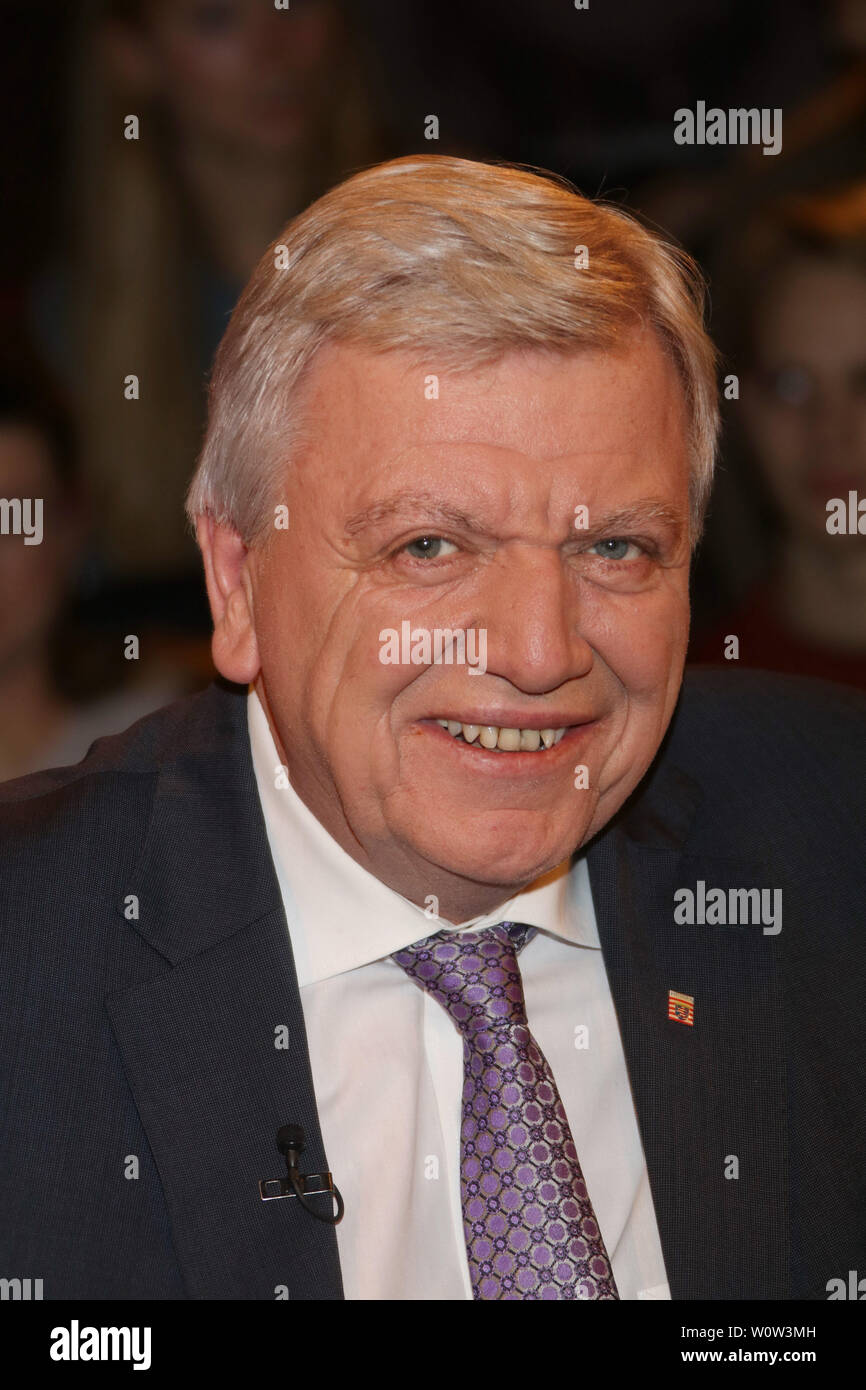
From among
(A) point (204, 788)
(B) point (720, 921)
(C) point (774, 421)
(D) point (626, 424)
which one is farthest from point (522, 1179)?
(C) point (774, 421)

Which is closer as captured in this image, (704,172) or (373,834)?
(373,834)

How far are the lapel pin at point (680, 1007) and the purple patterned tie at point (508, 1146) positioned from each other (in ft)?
0.71

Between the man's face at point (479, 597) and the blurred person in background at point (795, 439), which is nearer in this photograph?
the man's face at point (479, 597)

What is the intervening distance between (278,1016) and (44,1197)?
0.32m

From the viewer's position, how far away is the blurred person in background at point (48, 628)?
4312mm

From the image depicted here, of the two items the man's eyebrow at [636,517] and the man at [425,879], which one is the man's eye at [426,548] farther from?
the man's eyebrow at [636,517]

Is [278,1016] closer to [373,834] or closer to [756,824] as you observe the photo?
[373,834]

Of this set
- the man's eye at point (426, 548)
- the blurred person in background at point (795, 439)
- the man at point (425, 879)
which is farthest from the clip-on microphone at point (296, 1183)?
the blurred person in background at point (795, 439)

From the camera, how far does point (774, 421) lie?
4676 mm

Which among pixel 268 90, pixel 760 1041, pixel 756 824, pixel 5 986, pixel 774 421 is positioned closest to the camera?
pixel 5 986

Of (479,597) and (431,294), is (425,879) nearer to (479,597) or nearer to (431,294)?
(479,597)

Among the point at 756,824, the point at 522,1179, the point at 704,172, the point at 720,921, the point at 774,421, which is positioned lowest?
the point at 522,1179

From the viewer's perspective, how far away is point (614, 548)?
1803 millimetres
